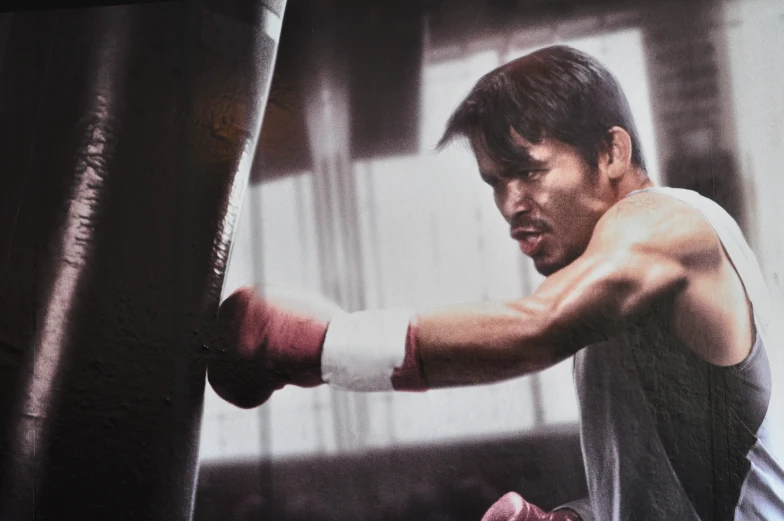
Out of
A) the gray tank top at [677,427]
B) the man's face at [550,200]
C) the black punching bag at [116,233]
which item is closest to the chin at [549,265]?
the man's face at [550,200]

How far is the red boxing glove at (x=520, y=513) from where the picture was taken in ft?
7.43

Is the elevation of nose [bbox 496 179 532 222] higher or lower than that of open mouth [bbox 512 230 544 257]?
higher

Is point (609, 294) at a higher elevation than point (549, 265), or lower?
lower

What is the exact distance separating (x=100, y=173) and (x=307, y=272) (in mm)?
789

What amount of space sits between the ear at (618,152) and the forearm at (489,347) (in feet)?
1.67

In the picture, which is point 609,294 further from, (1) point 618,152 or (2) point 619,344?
(1) point 618,152

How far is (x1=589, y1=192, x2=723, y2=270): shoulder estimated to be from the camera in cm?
228

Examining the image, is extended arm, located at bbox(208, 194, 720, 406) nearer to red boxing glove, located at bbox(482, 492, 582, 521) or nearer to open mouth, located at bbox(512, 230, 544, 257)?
open mouth, located at bbox(512, 230, 544, 257)

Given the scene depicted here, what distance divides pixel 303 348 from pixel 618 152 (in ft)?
4.00

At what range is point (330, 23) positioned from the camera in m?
2.55

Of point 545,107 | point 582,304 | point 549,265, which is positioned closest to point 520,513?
point 582,304

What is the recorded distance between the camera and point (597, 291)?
228 cm

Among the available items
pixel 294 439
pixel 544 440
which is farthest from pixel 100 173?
pixel 544 440

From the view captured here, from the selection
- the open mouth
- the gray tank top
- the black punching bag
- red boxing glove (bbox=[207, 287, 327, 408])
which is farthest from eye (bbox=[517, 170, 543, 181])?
the black punching bag
